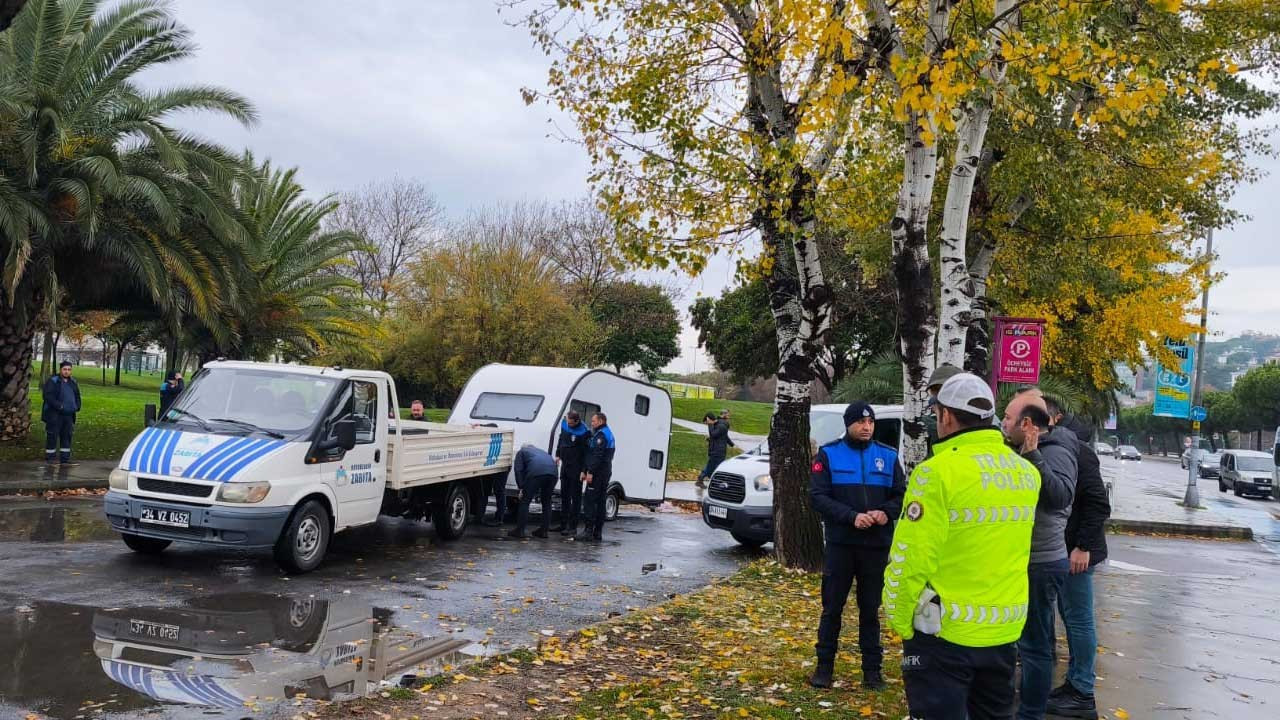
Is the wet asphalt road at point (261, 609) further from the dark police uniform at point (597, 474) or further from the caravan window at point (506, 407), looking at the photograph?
the caravan window at point (506, 407)

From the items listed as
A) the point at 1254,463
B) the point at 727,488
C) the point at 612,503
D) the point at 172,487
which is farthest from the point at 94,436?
the point at 1254,463

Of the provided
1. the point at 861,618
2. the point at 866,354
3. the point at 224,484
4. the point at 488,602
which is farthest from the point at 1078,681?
the point at 866,354

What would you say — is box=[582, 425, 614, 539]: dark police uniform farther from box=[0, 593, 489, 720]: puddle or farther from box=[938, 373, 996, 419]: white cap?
box=[938, 373, 996, 419]: white cap

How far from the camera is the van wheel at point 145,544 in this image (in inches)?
389

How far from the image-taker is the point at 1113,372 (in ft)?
87.1

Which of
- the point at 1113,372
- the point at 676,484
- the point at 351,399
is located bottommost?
the point at 676,484

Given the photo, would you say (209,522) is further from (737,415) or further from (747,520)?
Answer: (737,415)

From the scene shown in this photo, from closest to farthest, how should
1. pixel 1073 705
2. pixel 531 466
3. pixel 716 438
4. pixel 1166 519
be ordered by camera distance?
pixel 1073 705 < pixel 531 466 < pixel 716 438 < pixel 1166 519

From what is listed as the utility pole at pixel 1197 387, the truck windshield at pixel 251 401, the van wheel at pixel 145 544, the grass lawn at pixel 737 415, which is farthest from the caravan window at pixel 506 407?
the grass lawn at pixel 737 415

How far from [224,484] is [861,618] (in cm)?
592

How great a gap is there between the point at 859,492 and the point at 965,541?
271 cm

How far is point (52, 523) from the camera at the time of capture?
11.8 m

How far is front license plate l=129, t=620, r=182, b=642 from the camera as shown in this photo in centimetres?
697

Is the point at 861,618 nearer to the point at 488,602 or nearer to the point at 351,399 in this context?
the point at 488,602
